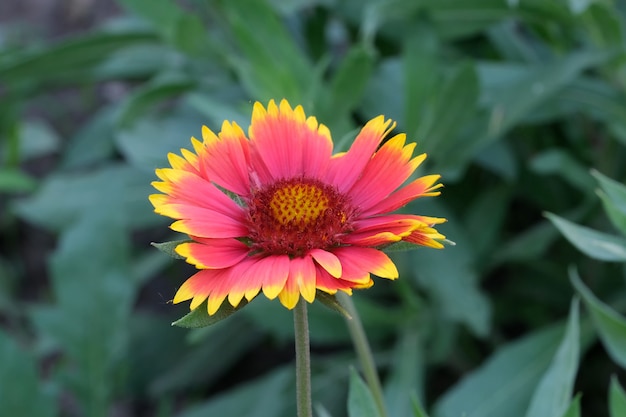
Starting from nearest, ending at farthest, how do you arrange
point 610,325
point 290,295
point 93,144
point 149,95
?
point 290,295 < point 610,325 < point 149,95 < point 93,144

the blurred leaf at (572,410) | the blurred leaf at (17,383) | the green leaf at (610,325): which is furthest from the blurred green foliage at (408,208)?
the blurred leaf at (572,410)

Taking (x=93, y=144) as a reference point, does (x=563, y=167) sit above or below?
below

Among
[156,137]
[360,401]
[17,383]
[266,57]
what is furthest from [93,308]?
[360,401]

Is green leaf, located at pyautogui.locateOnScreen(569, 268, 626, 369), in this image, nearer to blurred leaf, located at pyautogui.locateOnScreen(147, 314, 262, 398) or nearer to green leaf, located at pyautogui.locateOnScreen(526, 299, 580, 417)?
green leaf, located at pyautogui.locateOnScreen(526, 299, 580, 417)

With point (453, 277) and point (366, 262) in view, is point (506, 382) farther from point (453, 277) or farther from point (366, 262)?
point (366, 262)

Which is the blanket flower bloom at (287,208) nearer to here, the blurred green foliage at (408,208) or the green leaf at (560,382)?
the green leaf at (560,382)

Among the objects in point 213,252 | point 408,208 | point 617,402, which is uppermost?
point 408,208

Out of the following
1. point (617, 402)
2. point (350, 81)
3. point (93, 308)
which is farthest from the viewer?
point (93, 308)
